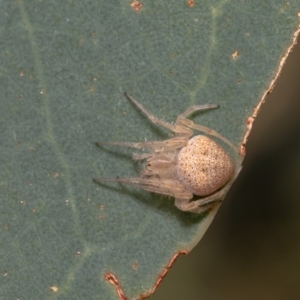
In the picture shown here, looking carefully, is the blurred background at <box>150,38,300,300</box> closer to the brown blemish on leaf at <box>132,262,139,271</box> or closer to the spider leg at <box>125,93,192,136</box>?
the spider leg at <box>125,93,192,136</box>

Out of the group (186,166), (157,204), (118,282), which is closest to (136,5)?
(186,166)

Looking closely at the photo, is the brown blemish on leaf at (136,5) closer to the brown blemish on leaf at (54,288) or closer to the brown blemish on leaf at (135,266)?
the brown blemish on leaf at (135,266)

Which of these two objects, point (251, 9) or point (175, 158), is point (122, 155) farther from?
point (251, 9)

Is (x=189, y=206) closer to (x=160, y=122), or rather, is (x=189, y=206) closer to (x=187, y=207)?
(x=187, y=207)

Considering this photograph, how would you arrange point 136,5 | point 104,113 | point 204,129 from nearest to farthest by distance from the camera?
point 136,5, point 104,113, point 204,129

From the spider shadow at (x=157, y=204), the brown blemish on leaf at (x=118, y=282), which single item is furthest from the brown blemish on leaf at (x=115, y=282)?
the spider shadow at (x=157, y=204)

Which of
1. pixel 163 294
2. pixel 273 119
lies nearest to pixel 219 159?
pixel 273 119

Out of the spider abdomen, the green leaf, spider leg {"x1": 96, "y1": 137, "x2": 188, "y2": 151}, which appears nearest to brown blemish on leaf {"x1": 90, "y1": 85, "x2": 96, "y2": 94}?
the green leaf
